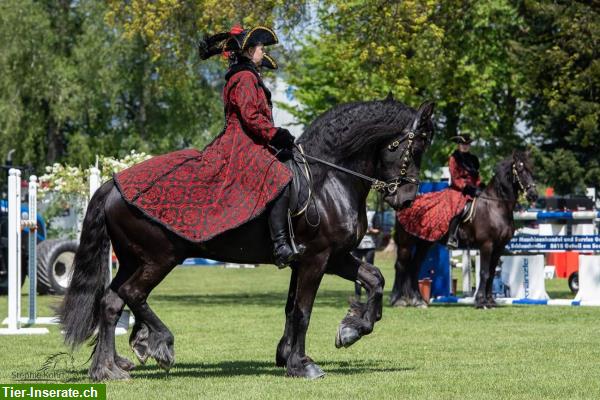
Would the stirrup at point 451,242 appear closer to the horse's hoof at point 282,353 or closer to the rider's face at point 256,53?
the horse's hoof at point 282,353

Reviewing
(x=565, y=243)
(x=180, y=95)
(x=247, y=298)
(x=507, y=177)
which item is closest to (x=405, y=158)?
(x=507, y=177)

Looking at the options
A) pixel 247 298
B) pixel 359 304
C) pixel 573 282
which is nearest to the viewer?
pixel 359 304

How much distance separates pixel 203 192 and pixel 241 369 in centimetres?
188

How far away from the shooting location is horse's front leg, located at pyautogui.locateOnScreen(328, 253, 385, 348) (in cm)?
1116

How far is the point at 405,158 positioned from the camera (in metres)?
11.5

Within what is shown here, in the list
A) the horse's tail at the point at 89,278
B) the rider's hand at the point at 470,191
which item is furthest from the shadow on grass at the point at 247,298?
the horse's tail at the point at 89,278

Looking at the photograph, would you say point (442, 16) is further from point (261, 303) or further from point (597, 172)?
point (597, 172)

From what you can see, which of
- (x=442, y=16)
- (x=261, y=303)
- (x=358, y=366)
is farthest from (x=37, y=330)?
(x=442, y=16)

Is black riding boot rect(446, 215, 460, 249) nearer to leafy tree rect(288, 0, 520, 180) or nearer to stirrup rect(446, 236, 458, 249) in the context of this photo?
stirrup rect(446, 236, 458, 249)

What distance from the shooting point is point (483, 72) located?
45.5m

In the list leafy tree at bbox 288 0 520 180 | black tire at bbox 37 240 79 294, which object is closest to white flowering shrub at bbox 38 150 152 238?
black tire at bbox 37 240 79 294

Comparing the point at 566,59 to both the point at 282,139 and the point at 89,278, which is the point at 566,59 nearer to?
the point at 282,139

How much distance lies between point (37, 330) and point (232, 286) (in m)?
15.2

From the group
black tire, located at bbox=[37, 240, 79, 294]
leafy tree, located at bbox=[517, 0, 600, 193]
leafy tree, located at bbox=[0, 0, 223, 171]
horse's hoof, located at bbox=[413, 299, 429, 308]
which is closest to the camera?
horse's hoof, located at bbox=[413, 299, 429, 308]
